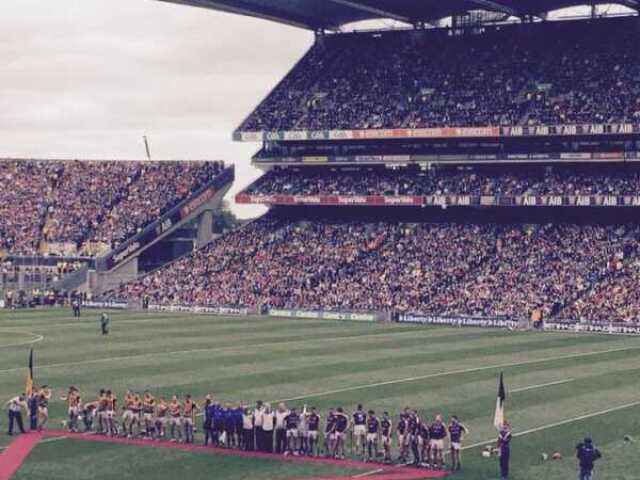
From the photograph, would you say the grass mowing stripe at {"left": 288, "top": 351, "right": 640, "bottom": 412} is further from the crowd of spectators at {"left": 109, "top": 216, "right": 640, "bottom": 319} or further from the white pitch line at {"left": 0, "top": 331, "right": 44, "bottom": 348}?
the crowd of spectators at {"left": 109, "top": 216, "right": 640, "bottom": 319}

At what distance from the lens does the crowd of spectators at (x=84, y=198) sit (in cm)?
9038

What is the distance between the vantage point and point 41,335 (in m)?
58.0

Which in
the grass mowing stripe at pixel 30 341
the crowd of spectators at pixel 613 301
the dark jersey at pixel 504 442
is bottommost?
the dark jersey at pixel 504 442

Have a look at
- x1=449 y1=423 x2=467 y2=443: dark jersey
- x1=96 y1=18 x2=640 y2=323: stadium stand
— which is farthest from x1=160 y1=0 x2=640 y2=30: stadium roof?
x1=449 y1=423 x2=467 y2=443: dark jersey

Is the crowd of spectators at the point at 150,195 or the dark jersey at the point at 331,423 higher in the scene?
the crowd of spectators at the point at 150,195

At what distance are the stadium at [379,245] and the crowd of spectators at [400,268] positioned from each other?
19cm

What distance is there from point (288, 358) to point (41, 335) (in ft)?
49.1

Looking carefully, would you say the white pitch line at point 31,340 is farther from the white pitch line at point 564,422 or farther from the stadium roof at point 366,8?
the white pitch line at point 564,422

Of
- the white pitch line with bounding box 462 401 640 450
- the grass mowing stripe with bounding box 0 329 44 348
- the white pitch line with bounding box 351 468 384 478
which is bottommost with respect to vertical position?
the white pitch line with bounding box 351 468 384 478

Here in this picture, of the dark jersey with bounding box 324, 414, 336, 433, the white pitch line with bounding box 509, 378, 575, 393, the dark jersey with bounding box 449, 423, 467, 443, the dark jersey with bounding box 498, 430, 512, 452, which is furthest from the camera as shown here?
the white pitch line with bounding box 509, 378, 575, 393

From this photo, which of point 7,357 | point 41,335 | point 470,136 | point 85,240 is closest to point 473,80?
point 470,136

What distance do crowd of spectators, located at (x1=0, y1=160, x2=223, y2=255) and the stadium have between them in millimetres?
207

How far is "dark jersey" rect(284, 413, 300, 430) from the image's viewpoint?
29391 millimetres

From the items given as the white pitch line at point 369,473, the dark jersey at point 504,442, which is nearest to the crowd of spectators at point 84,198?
the white pitch line at point 369,473
